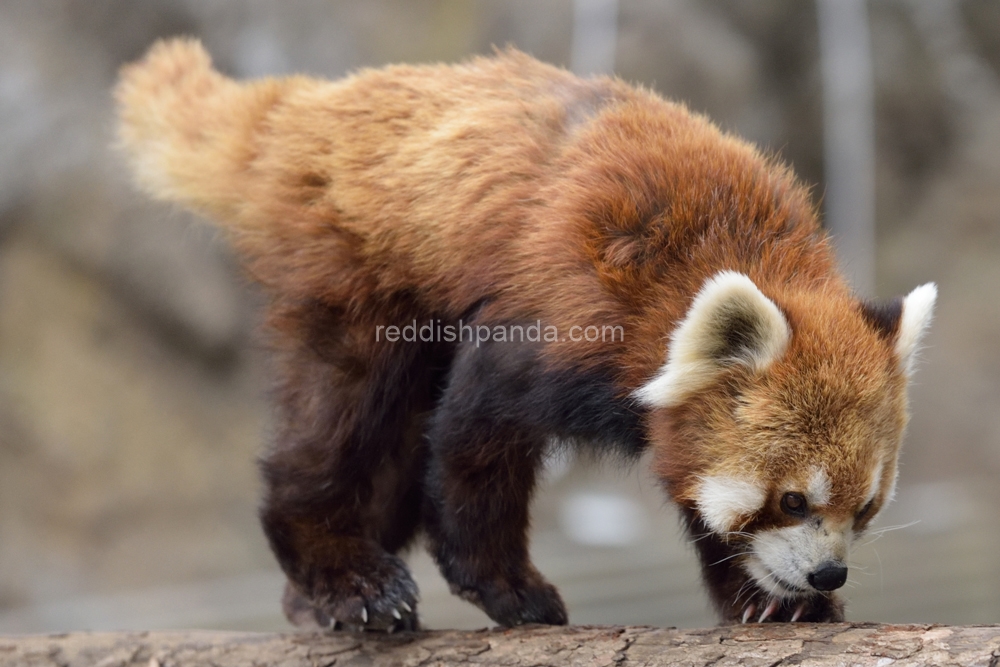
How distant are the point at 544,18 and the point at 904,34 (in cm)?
351

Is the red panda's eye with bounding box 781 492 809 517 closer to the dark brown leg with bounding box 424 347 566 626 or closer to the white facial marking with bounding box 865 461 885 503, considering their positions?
the white facial marking with bounding box 865 461 885 503

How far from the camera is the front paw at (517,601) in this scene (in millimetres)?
3305

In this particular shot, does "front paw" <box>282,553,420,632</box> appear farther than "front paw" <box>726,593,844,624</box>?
Yes

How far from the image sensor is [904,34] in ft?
29.5

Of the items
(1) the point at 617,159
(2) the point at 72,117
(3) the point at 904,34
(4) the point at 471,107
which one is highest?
(3) the point at 904,34

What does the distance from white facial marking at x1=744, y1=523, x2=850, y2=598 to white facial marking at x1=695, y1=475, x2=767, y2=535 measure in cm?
11

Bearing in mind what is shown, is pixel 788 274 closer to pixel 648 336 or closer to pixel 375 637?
pixel 648 336

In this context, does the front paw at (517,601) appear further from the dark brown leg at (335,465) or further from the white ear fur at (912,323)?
the white ear fur at (912,323)

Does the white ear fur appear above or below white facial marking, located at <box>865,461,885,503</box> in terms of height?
above

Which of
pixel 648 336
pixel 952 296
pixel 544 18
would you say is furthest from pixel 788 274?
pixel 952 296

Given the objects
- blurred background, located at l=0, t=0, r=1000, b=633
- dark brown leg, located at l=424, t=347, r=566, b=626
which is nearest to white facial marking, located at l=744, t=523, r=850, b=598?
dark brown leg, located at l=424, t=347, r=566, b=626

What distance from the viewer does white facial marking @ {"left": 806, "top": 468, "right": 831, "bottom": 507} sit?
8.74 feet

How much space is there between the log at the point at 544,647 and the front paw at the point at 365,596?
7 centimetres

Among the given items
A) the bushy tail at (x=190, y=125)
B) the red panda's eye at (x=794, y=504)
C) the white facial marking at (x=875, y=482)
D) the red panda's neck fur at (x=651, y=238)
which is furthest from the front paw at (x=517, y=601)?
the bushy tail at (x=190, y=125)
